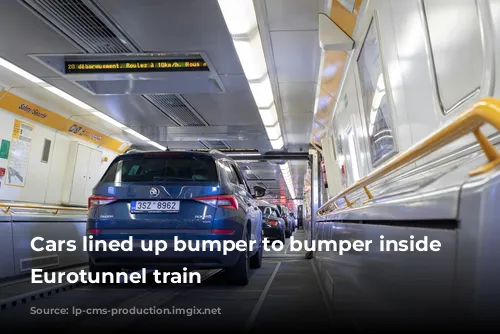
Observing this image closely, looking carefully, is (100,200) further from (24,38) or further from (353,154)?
(353,154)

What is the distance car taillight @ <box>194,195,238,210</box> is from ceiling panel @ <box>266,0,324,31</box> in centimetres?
240

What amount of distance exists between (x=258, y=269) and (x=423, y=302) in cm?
695

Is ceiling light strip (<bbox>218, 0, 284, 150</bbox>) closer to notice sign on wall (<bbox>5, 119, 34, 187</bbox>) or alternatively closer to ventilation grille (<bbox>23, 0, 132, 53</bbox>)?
ventilation grille (<bbox>23, 0, 132, 53</bbox>)

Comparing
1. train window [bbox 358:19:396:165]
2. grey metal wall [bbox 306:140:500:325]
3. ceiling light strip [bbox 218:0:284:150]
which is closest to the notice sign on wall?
ceiling light strip [bbox 218:0:284:150]

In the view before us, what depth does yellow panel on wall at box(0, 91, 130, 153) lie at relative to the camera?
9.12 meters

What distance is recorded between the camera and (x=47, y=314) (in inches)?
163

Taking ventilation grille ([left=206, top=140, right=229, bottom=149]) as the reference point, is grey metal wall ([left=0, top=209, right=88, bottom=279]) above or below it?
below

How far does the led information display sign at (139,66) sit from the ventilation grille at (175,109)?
1.97 m

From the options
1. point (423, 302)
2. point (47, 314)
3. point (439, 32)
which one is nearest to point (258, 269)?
point (47, 314)

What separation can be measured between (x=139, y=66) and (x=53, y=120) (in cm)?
433

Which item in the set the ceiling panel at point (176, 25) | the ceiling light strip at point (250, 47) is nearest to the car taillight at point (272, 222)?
the ceiling light strip at point (250, 47)

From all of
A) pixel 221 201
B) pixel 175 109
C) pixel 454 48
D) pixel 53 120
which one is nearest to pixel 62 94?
pixel 53 120

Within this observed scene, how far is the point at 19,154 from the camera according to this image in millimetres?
9930

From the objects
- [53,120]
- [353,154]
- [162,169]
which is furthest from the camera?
[53,120]
